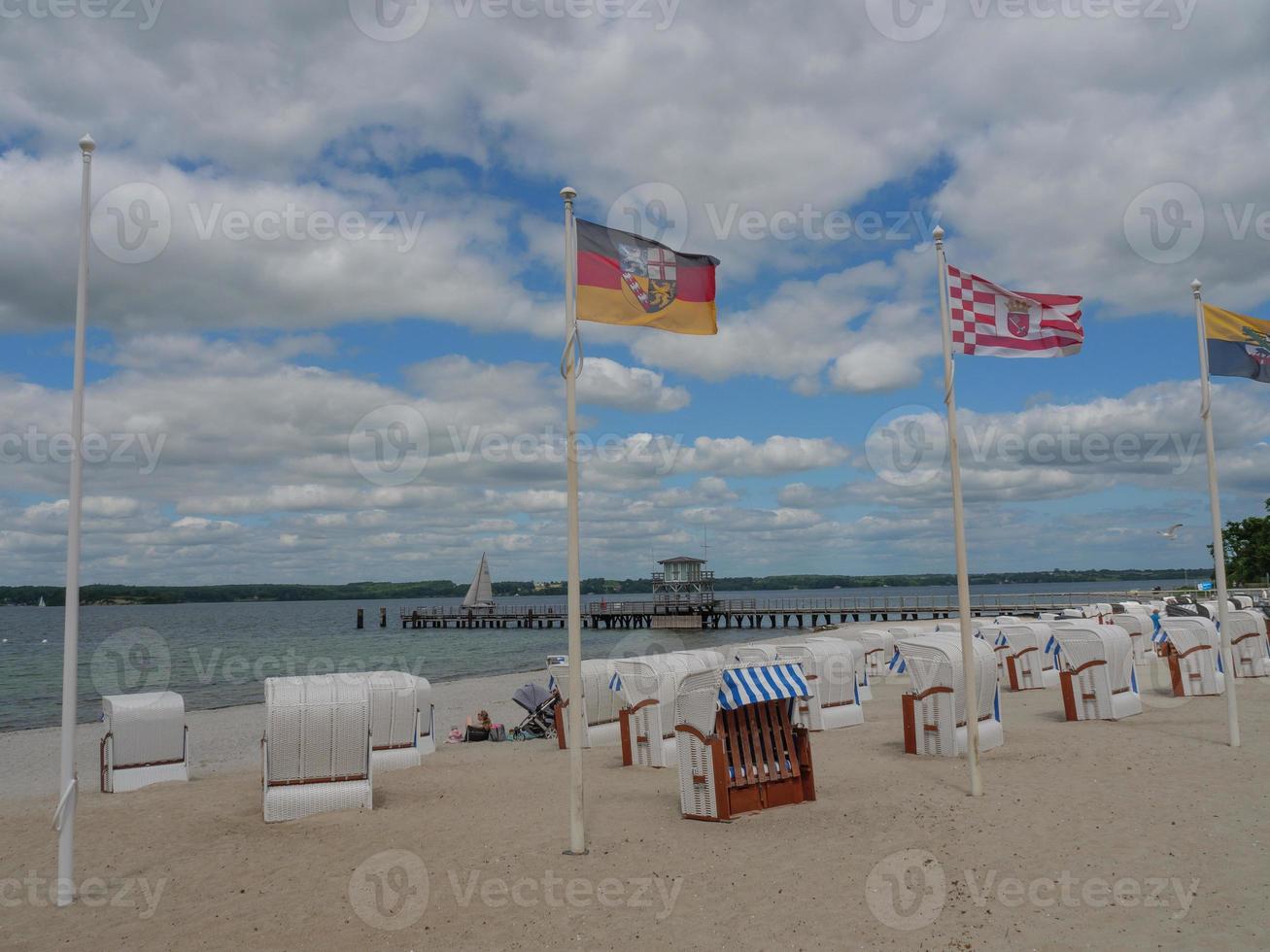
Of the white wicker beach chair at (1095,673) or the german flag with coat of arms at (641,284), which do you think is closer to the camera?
the german flag with coat of arms at (641,284)

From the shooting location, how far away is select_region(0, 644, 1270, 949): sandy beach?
247 inches

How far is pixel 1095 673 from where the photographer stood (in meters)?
14.7

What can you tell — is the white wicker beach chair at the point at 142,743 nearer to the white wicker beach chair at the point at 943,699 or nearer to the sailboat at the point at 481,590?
the white wicker beach chair at the point at 943,699

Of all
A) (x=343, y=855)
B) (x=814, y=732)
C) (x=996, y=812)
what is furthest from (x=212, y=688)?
(x=996, y=812)

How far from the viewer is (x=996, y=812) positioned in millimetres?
8945

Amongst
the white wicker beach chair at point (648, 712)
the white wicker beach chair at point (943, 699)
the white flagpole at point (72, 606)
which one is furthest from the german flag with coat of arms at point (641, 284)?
the white wicker beach chair at point (943, 699)

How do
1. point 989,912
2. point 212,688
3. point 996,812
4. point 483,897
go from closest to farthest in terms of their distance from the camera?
point 989,912 < point 483,897 < point 996,812 < point 212,688

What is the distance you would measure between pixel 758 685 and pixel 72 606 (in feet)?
20.9

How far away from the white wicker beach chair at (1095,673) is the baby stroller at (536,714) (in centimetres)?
932

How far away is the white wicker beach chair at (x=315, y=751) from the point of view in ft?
32.0

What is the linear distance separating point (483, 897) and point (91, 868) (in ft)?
12.9

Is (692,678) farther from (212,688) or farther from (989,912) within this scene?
(212,688)

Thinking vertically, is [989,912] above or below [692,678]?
below

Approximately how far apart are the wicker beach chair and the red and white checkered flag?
4.28 meters
